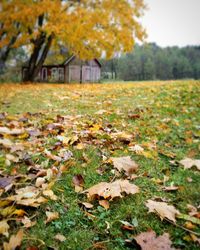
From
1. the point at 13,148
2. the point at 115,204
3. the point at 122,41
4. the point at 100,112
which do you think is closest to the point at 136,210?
the point at 115,204

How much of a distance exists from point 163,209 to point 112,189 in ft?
1.25

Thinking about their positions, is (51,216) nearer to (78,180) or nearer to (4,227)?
(4,227)

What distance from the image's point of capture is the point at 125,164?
2412 millimetres

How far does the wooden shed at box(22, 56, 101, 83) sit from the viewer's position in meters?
26.5

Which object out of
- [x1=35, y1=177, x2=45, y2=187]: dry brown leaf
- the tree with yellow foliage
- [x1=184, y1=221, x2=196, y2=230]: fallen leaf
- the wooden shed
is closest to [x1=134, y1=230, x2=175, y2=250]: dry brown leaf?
[x1=184, y1=221, x2=196, y2=230]: fallen leaf

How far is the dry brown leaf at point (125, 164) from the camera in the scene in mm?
→ 2348

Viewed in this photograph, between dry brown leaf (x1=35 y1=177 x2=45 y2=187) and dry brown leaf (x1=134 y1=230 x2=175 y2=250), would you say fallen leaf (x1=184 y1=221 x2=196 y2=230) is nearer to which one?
dry brown leaf (x1=134 y1=230 x2=175 y2=250)

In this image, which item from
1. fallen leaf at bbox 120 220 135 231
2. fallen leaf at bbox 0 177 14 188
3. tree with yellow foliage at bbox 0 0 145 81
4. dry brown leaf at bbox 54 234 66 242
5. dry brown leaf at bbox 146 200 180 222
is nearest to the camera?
dry brown leaf at bbox 54 234 66 242

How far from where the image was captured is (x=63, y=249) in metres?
1.46

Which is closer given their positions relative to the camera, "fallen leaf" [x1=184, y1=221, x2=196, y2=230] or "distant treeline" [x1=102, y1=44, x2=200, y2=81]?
"fallen leaf" [x1=184, y1=221, x2=196, y2=230]

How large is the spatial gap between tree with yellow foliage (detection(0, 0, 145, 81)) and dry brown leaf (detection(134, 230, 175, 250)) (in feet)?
41.2

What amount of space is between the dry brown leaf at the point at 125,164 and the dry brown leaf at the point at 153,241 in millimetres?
783

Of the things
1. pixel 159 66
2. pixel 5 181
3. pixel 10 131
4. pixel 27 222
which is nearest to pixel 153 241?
pixel 27 222

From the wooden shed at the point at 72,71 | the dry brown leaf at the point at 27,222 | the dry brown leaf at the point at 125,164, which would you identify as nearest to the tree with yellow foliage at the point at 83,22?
the wooden shed at the point at 72,71
